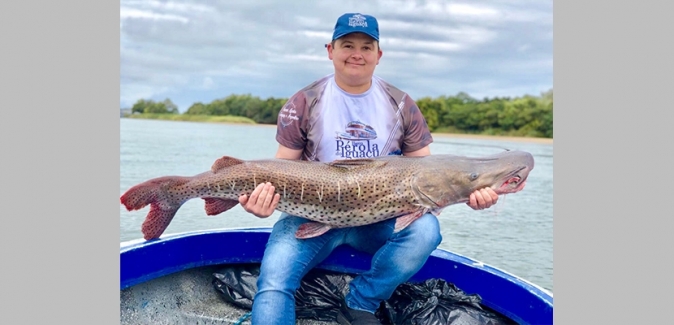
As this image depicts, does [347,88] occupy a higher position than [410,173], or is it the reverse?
[347,88]

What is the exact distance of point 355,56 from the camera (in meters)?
3.06

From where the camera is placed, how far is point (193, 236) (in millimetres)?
3441

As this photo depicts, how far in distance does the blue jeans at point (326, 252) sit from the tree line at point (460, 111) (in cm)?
250

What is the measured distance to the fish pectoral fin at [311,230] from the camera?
2.89 m

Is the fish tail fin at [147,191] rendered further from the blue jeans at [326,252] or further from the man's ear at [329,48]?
the man's ear at [329,48]

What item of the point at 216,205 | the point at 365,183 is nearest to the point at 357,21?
the point at 365,183

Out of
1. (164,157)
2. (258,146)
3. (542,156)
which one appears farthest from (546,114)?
(164,157)

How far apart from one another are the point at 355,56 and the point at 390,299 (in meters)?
1.44

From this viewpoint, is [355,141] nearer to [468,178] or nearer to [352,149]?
[352,149]

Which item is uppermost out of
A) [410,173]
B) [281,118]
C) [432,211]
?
[281,118]

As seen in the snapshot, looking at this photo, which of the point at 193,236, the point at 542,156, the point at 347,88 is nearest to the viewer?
the point at 347,88

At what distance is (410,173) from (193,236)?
4.64 feet

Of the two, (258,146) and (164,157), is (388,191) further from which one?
(164,157)

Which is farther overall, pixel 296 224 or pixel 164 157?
pixel 164 157
